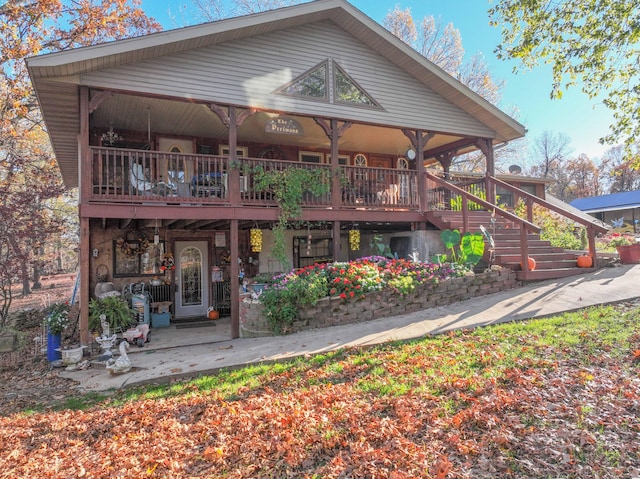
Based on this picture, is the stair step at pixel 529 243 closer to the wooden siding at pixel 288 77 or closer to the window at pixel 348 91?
the wooden siding at pixel 288 77

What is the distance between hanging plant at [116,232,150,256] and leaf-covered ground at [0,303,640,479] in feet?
21.1

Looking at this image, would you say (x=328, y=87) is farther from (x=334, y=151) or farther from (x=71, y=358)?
(x=71, y=358)

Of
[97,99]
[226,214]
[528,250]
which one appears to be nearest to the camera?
[97,99]

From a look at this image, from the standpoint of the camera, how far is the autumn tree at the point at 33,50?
11258mm

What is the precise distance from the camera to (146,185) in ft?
29.6

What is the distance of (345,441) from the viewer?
11.5 ft

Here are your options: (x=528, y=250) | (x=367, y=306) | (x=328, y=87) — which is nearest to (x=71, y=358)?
(x=367, y=306)

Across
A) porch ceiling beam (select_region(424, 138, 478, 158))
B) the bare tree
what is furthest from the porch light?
the bare tree

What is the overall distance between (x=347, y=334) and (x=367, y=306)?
1.07 metres

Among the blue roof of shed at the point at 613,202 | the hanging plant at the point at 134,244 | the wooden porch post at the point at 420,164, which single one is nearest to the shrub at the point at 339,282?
the wooden porch post at the point at 420,164

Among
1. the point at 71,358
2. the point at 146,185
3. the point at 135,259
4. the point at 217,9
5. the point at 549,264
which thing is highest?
the point at 217,9

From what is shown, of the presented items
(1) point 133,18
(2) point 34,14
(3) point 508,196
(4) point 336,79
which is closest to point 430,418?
(4) point 336,79

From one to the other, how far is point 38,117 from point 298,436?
869 inches

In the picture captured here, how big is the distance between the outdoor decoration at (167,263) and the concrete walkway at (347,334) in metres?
2.33
